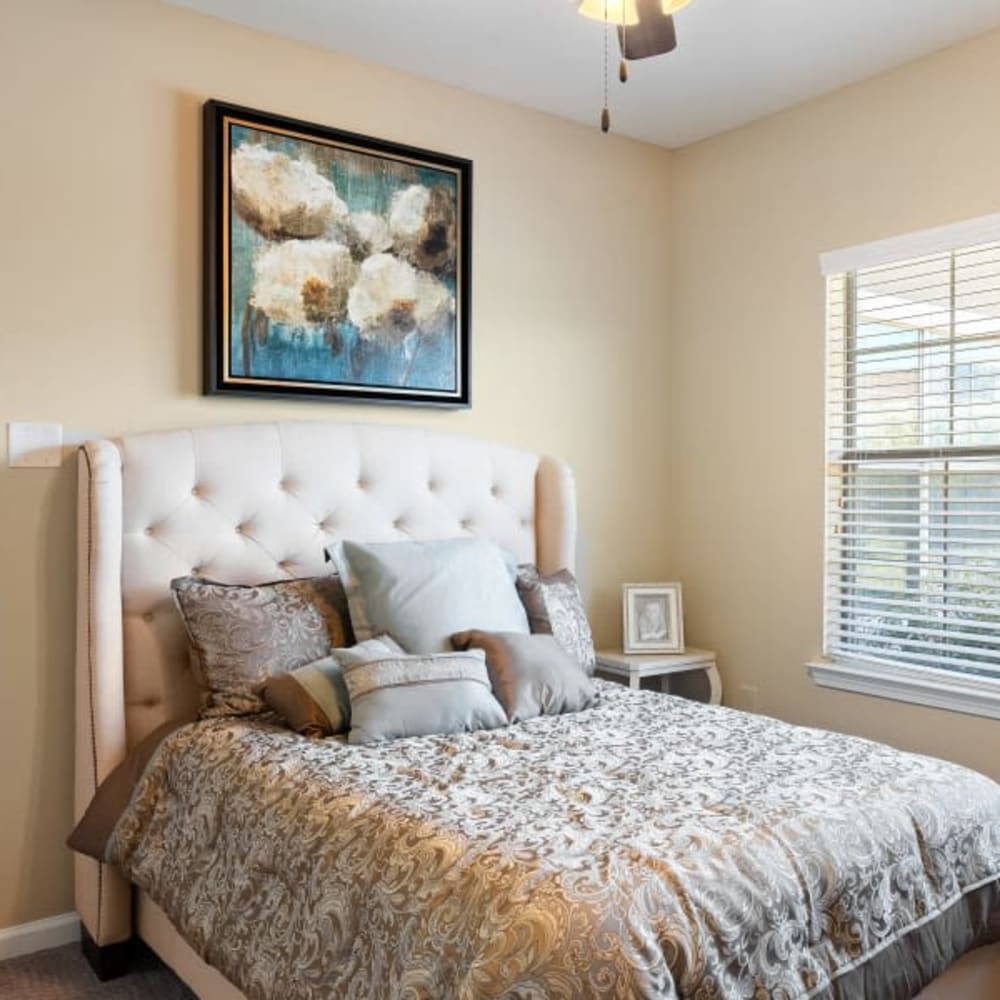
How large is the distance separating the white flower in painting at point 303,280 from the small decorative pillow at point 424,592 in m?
0.77

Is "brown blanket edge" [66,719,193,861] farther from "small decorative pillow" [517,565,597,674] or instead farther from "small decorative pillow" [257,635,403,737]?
"small decorative pillow" [517,565,597,674]

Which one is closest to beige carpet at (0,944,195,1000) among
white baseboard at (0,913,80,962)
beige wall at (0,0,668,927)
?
white baseboard at (0,913,80,962)

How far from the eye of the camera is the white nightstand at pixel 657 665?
138 inches

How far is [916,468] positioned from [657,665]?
3.67 ft

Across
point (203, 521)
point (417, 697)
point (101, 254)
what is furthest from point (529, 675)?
point (101, 254)

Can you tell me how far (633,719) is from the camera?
2564mm

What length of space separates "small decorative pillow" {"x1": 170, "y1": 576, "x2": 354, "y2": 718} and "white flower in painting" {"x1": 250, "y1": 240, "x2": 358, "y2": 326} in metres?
0.88

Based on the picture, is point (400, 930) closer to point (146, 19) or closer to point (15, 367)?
point (15, 367)

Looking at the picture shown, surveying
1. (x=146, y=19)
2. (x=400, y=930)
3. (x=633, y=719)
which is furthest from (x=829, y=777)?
(x=146, y=19)

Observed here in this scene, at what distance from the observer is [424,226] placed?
330 cm

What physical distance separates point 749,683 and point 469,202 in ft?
6.80

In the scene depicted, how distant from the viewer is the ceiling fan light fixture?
7.04 ft

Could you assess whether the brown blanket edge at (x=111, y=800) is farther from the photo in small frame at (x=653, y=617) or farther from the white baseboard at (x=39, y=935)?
the photo in small frame at (x=653, y=617)

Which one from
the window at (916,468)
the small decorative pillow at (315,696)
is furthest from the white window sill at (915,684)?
the small decorative pillow at (315,696)
